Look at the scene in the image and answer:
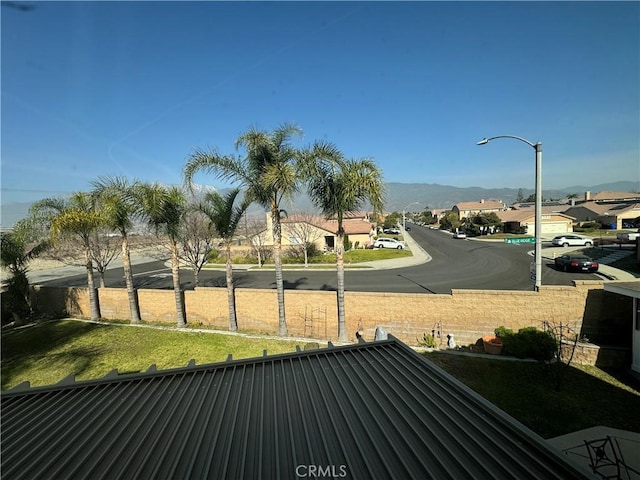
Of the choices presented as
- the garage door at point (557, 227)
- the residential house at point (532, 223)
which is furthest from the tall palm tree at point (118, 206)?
the garage door at point (557, 227)

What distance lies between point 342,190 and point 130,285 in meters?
11.6

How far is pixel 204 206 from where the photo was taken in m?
13.0

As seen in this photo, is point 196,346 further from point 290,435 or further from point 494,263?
point 494,263

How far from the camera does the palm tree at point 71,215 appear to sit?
13375 millimetres

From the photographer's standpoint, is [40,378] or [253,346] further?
[253,346]

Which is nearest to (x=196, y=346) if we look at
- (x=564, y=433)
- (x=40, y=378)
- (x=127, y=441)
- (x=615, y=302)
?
(x=40, y=378)

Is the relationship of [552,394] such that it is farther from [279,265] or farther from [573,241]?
[573,241]

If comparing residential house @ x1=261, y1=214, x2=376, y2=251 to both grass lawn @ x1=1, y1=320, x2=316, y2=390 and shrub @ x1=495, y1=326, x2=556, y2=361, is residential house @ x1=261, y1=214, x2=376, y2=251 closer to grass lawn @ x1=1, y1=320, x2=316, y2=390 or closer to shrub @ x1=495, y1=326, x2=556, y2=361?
grass lawn @ x1=1, y1=320, x2=316, y2=390

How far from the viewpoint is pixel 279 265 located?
11758 millimetres

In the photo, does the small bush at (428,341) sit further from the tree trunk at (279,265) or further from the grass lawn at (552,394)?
the tree trunk at (279,265)

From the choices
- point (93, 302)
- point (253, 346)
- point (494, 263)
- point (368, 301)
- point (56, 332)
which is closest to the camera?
point (253, 346)

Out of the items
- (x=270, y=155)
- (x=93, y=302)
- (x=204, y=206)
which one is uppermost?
(x=270, y=155)

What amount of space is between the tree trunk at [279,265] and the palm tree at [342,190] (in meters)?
1.71

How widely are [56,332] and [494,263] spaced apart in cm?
3059
